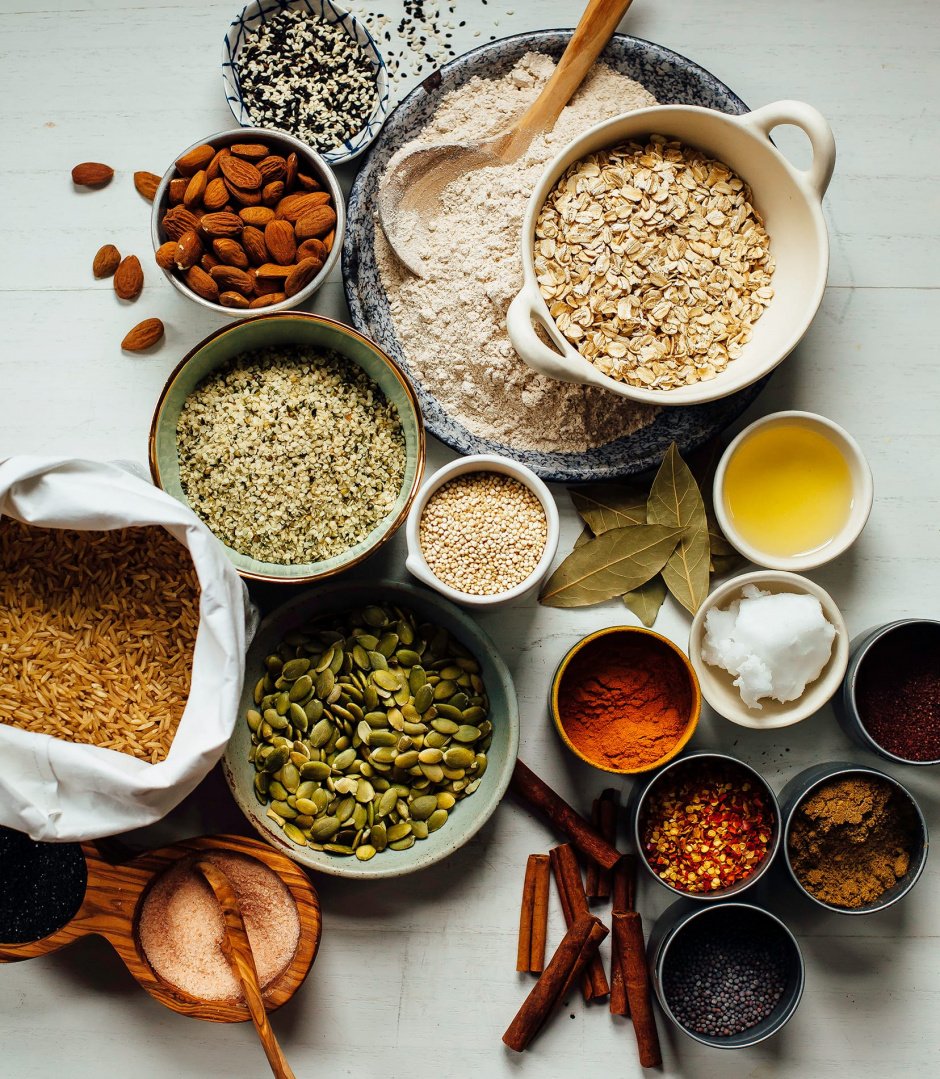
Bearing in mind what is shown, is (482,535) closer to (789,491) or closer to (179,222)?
(789,491)

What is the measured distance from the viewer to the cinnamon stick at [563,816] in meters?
1.39

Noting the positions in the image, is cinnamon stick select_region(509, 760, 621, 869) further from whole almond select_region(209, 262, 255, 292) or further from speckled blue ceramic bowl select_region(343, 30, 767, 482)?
whole almond select_region(209, 262, 255, 292)

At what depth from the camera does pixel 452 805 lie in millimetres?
1367

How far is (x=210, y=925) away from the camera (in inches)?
52.2

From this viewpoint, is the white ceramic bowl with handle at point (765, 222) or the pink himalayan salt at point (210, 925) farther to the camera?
the pink himalayan salt at point (210, 925)

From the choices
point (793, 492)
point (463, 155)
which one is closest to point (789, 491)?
point (793, 492)

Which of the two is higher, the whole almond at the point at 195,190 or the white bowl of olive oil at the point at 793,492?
the whole almond at the point at 195,190

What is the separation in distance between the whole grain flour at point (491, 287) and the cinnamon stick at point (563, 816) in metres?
0.55

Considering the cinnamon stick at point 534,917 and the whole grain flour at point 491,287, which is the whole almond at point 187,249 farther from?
the cinnamon stick at point 534,917

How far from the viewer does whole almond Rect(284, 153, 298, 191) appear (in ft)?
4.30

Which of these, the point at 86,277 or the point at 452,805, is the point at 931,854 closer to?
the point at 452,805

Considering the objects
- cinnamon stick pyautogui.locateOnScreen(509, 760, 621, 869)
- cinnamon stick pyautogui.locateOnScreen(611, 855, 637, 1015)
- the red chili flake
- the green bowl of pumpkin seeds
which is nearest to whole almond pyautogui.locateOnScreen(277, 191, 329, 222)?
the green bowl of pumpkin seeds

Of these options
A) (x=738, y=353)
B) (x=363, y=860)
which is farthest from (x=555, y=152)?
(x=363, y=860)

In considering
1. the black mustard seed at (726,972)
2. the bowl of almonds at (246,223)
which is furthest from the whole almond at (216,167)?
the black mustard seed at (726,972)
